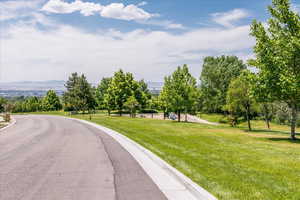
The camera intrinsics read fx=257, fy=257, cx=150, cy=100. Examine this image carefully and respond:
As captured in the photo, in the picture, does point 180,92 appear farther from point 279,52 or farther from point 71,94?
point 71,94

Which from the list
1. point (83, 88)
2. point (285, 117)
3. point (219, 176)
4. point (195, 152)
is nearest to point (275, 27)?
point (195, 152)

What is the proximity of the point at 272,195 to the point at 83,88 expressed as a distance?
7729 cm

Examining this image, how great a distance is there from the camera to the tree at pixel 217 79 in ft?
248

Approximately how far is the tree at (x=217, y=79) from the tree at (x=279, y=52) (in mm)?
52377

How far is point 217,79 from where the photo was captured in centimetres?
7769

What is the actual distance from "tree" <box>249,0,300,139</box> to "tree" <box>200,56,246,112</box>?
52.4 meters

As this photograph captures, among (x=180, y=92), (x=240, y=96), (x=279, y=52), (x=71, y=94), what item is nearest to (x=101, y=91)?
(x=71, y=94)

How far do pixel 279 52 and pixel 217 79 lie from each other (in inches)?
2259

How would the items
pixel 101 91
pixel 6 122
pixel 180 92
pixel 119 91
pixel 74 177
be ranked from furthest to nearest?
pixel 101 91 < pixel 119 91 < pixel 180 92 < pixel 6 122 < pixel 74 177

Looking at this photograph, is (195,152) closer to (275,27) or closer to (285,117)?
(275,27)

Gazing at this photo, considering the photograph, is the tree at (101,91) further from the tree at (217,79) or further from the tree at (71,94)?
the tree at (217,79)

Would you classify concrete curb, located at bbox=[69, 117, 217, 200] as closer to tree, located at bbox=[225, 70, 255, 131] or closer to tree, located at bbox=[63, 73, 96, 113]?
tree, located at bbox=[225, 70, 255, 131]

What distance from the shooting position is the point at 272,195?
6.74m

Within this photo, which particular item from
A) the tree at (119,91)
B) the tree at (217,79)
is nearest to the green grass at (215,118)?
the tree at (217,79)
